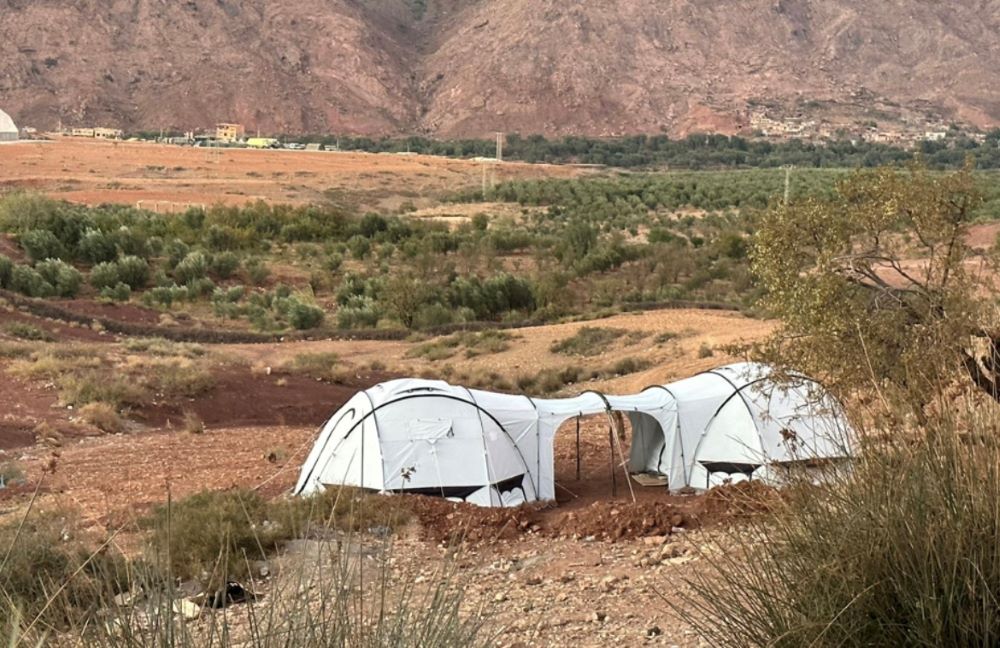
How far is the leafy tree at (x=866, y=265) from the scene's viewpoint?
32.2ft

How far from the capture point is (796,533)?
4328mm

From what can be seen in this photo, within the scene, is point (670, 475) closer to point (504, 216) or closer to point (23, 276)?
point (23, 276)

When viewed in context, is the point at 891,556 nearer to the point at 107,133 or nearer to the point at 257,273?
the point at 257,273

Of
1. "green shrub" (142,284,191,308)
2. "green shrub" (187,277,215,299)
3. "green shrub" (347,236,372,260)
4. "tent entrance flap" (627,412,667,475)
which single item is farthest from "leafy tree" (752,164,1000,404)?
"green shrub" (347,236,372,260)

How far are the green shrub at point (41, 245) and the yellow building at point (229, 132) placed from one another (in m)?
66.2

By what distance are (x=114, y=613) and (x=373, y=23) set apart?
12888 cm

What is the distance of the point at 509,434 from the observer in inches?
486

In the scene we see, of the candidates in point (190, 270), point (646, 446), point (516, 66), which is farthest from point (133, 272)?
point (516, 66)

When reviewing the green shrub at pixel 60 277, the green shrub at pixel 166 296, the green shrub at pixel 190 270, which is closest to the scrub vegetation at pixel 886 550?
the green shrub at pixel 166 296

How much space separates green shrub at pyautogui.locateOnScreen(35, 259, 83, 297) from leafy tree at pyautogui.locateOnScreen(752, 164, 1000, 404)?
26220 mm

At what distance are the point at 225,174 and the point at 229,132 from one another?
29.9 metres

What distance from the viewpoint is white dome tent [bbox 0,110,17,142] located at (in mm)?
87750

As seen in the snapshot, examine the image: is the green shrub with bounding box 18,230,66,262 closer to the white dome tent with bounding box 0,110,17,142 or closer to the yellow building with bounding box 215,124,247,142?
the white dome tent with bounding box 0,110,17,142

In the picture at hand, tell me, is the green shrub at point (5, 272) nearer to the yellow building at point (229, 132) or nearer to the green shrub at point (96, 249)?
the green shrub at point (96, 249)
